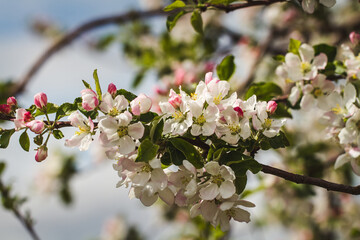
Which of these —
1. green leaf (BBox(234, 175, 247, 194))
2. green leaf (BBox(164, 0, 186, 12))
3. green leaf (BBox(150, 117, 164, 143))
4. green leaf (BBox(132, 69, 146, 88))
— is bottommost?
green leaf (BBox(132, 69, 146, 88))

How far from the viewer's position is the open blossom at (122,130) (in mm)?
726

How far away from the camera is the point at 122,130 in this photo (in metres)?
0.73

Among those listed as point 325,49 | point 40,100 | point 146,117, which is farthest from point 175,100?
point 325,49

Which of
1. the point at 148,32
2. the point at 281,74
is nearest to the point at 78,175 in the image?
the point at 148,32

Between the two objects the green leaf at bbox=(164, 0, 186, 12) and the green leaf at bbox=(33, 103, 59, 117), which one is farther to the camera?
the green leaf at bbox=(164, 0, 186, 12)

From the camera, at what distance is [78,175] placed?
119 inches

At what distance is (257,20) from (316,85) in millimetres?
2642

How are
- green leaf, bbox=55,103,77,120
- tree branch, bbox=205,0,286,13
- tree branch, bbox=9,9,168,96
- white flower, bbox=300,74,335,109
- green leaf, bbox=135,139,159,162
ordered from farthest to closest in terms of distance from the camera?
tree branch, bbox=9,9,168,96 < tree branch, bbox=205,0,286,13 < white flower, bbox=300,74,335,109 < green leaf, bbox=55,103,77,120 < green leaf, bbox=135,139,159,162

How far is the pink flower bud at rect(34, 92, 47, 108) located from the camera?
78 centimetres

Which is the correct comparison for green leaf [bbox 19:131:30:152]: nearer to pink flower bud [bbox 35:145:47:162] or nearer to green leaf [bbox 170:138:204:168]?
pink flower bud [bbox 35:145:47:162]

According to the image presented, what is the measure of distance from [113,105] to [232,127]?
23cm

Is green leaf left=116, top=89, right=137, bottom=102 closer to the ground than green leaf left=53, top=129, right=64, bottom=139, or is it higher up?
higher up

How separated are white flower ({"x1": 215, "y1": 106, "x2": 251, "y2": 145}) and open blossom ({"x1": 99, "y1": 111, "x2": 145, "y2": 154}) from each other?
16cm

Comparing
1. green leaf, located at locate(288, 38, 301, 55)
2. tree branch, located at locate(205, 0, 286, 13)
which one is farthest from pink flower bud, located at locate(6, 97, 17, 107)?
green leaf, located at locate(288, 38, 301, 55)
